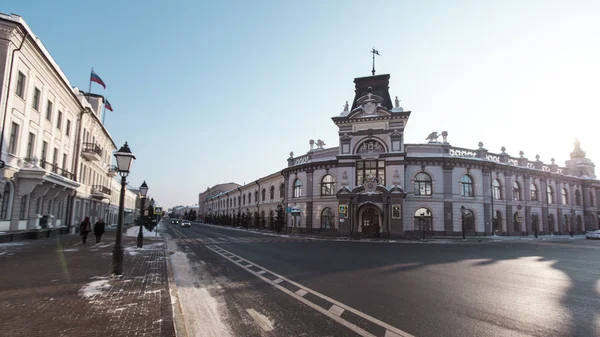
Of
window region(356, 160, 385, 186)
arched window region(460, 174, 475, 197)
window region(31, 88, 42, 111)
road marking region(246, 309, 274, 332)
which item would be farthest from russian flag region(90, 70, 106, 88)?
arched window region(460, 174, 475, 197)

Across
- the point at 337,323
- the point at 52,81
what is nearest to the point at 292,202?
the point at 52,81

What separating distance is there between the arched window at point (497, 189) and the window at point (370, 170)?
1413cm

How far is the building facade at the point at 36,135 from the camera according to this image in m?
18.2

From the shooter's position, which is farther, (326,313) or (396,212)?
(396,212)

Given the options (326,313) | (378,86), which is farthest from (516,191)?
(326,313)

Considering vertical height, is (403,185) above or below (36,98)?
below

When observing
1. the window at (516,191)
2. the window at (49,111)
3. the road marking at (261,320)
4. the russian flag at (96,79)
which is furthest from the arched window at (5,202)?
the window at (516,191)

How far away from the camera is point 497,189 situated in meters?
39.4

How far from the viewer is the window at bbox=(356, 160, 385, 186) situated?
36.8 metres

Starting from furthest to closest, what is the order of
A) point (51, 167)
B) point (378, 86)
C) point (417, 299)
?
1. point (378, 86)
2. point (51, 167)
3. point (417, 299)

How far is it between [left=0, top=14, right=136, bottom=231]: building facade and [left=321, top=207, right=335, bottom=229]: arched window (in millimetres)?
25870

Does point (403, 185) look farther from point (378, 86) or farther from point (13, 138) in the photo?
point (13, 138)

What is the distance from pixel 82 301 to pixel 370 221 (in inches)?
1286

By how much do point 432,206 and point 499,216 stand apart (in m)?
9.87
